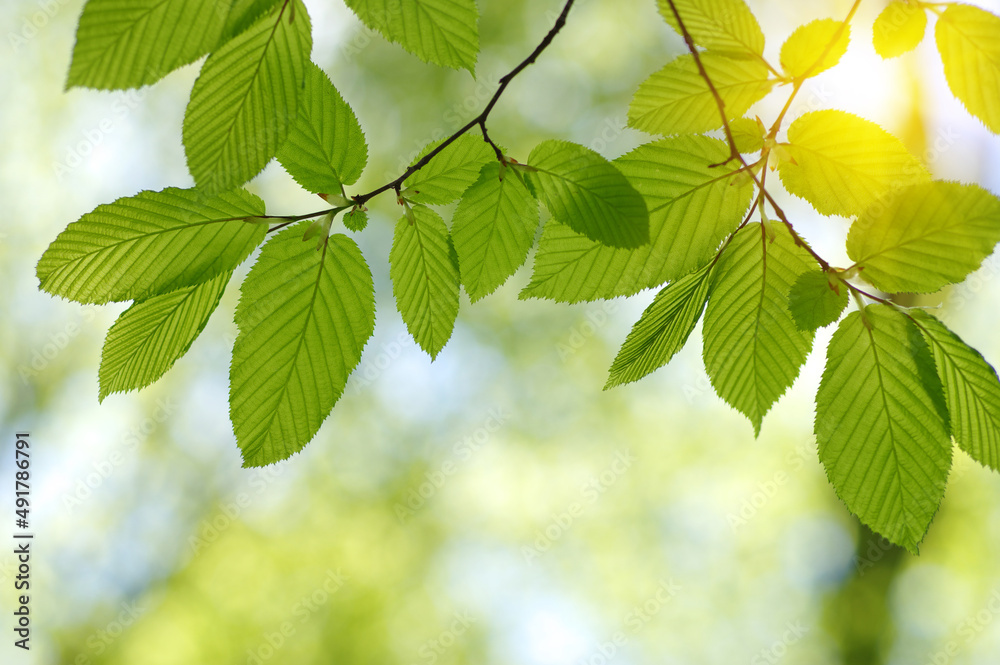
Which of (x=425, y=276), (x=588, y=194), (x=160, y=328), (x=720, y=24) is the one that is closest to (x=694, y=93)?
(x=720, y=24)

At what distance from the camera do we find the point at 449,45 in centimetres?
50

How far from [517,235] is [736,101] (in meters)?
0.25

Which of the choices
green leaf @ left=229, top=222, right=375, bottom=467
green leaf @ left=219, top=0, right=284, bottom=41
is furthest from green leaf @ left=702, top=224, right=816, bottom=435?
green leaf @ left=219, top=0, right=284, bottom=41

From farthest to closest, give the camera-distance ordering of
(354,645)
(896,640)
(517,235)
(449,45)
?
1. (354,645)
2. (896,640)
3. (517,235)
4. (449,45)

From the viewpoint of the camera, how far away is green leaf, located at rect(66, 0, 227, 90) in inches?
15.2

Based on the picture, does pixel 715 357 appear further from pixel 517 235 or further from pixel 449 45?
pixel 449 45

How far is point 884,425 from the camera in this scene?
0.52 meters

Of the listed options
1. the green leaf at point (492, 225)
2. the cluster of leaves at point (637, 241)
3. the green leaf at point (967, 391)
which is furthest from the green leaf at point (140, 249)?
the green leaf at point (967, 391)

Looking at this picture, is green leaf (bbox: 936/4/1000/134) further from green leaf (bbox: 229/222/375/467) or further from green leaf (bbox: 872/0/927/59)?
green leaf (bbox: 229/222/375/467)

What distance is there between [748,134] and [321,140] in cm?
41

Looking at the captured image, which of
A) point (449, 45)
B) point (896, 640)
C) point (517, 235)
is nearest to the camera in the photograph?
point (449, 45)

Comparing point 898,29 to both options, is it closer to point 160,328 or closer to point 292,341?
point 292,341

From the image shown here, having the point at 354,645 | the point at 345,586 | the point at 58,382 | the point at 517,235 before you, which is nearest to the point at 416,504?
the point at 345,586

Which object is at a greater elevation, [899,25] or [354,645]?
[899,25]
